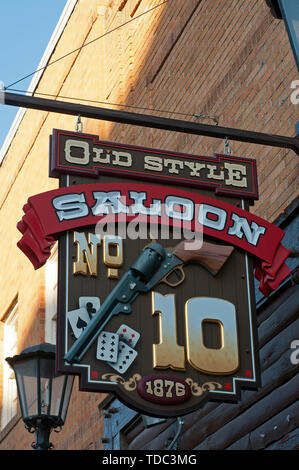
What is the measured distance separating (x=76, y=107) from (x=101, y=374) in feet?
7.01

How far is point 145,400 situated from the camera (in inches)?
236

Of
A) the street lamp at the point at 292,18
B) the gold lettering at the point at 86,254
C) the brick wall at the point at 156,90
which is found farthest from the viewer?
the brick wall at the point at 156,90

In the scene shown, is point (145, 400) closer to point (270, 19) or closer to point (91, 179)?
point (91, 179)

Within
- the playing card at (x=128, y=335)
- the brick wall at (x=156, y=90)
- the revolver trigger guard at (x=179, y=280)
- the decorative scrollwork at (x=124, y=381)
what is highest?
the brick wall at (x=156, y=90)

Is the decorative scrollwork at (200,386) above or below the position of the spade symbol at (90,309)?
below

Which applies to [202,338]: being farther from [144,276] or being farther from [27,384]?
[27,384]

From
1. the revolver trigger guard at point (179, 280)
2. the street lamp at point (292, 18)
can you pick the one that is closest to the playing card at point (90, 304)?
the revolver trigger guard at point (179, 280)

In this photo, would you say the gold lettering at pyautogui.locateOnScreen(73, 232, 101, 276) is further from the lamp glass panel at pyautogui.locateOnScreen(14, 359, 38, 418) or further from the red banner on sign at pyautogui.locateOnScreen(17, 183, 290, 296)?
the lamp glass panel at pyautogui.locateOnScreen(14, 359, 38, 418)

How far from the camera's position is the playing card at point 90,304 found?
6254 mm

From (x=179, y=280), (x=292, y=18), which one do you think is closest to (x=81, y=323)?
(x=179, y=280)

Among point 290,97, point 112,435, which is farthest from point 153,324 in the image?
point 112,435

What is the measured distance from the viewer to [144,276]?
6469mm

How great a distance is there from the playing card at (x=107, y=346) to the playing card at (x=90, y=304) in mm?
178

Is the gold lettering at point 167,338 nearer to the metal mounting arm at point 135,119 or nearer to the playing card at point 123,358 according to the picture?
the playing card at point 123,358
